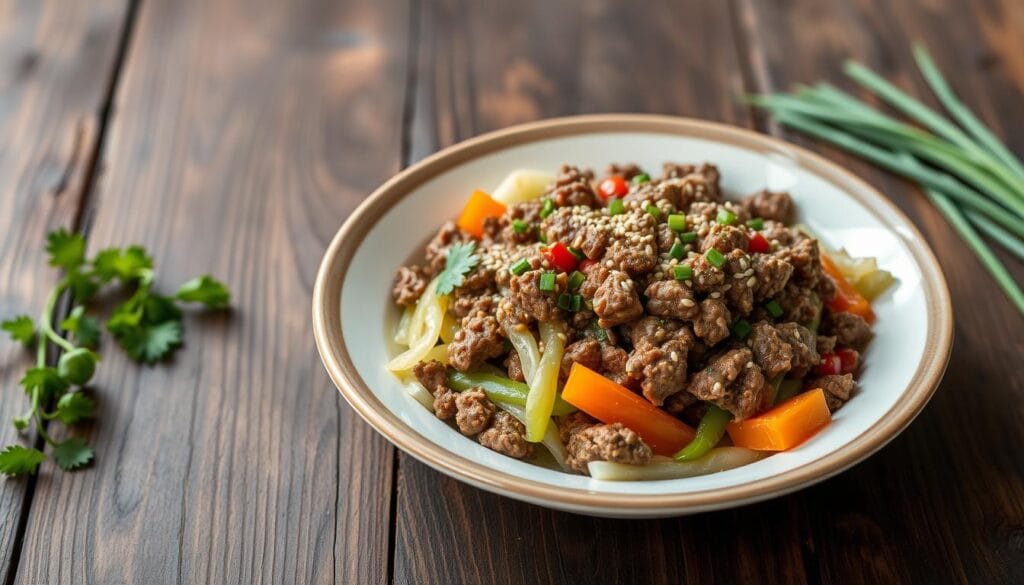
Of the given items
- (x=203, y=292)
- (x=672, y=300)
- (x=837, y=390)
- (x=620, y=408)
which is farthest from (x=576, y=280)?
(x=203, y=292)

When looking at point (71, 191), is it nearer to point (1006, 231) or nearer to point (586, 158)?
point (586, 158)

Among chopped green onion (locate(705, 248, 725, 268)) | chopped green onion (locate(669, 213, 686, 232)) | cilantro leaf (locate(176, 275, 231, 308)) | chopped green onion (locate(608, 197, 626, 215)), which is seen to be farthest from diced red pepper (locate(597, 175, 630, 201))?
cilantro leaf (locate(176, 275, 231, 308))

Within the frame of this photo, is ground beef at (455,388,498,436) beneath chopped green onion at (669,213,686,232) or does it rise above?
beneath

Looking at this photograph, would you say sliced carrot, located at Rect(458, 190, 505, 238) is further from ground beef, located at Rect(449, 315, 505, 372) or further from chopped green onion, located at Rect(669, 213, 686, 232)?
chopped green onion, located at Rect(669, 213, 686, 232)

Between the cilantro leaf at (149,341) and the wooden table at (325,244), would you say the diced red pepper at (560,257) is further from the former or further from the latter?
the cilantro leaf at (149,341)

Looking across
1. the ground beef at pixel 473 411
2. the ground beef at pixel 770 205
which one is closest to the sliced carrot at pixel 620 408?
the ground beef at pixel 473 411

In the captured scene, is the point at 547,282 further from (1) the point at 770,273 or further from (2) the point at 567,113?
(2) the point at 567,113

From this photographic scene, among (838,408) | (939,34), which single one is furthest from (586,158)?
(939,34)
